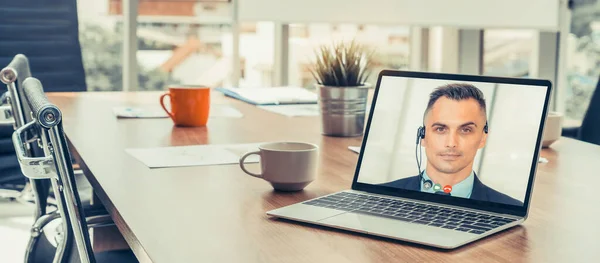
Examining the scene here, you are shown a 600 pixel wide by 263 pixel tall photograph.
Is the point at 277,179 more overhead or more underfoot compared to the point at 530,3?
more underfoot

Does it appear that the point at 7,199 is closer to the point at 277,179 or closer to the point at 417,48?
the point at 417,48

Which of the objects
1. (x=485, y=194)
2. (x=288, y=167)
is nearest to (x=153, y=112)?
(x=288, y=167)

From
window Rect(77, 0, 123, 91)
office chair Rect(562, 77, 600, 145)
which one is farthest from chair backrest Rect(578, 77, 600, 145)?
window Rect(77, 0, 123, 91)

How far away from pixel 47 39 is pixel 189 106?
1529 mm

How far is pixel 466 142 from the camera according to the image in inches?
39.7

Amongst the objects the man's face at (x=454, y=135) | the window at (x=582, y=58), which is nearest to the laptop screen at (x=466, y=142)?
the man's face at (x=454, y=135)

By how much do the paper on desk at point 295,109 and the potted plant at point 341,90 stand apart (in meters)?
0.35

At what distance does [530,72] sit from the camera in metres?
4.16

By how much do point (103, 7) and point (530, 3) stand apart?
2.11 meters

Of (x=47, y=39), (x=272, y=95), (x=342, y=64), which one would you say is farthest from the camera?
(x=47, y=39)

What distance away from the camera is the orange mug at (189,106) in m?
1.75

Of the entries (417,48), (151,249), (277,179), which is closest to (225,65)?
(417,48)

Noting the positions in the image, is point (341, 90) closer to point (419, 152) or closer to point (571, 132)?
point (419, 152)

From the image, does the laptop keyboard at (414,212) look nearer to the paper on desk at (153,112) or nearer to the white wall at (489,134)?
the white wall at (489,134)
